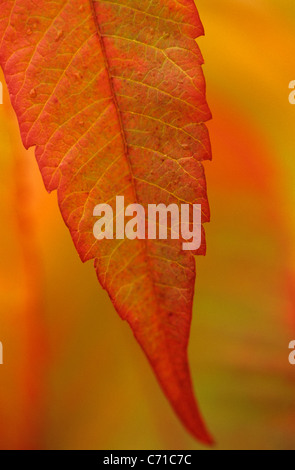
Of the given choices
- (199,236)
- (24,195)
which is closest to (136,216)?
(199,236)

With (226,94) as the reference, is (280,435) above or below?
below

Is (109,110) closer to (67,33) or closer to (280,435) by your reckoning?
(67,33)

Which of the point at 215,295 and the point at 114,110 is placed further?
the point at 215,295

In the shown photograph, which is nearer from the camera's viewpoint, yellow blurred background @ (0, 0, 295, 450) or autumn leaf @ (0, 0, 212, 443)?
autumn leaf @ (0, 0, 212, 443)
